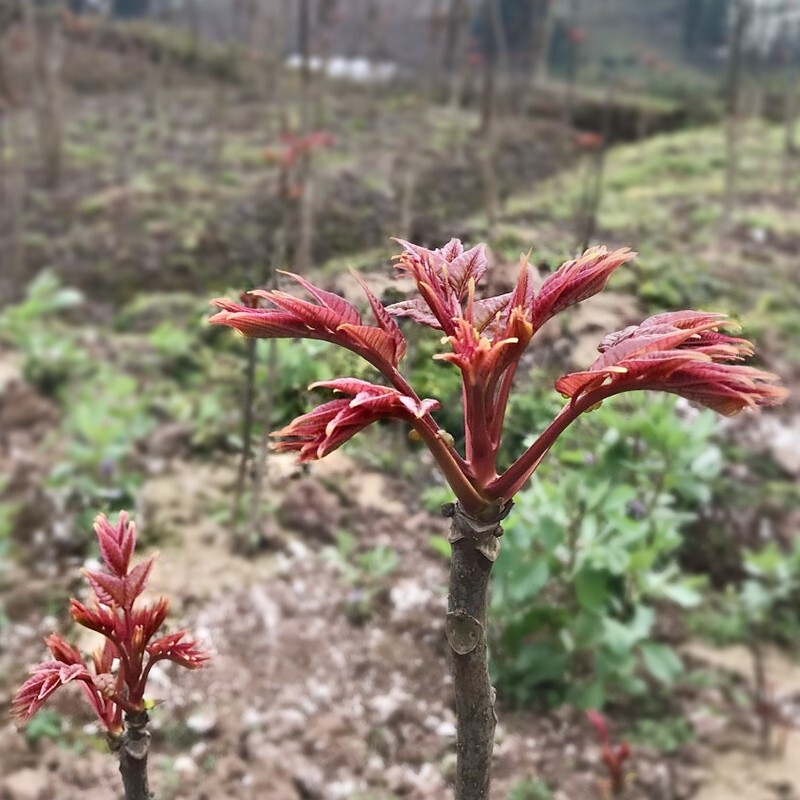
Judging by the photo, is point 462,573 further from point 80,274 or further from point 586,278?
point 80,274

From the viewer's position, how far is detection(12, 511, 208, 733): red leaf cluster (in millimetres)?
956

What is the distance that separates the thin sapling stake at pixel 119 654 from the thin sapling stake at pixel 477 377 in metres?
0.33

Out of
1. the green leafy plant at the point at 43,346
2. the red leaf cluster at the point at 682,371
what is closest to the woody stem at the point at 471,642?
the red leaf cluster at the point at 682,371

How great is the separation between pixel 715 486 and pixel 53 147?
8671 millimetres

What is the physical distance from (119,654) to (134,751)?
151mm

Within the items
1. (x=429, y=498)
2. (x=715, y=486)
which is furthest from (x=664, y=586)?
(x=715, y=486)

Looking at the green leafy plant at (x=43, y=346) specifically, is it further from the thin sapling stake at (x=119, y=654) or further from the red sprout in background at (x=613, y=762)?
the thin sapling stake at (x=119, y=654)

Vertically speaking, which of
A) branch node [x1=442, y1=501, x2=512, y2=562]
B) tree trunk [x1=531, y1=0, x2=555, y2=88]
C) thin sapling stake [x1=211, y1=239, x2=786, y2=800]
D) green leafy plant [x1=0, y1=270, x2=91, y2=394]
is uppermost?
tree trunk [x1=531, y1=0, x2=555, y2=88]

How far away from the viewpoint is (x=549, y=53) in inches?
888

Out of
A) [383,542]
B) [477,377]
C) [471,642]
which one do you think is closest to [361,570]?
[383,542]

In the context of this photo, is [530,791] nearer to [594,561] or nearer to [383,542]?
[594,561]

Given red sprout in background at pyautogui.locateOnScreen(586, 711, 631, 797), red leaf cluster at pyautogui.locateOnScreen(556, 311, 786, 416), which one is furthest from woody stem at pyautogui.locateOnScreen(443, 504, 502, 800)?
red sprout in background at pyautogui.locateOnScreen(586, 711, 631, 797)

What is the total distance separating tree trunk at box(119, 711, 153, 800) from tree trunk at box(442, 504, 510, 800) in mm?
408

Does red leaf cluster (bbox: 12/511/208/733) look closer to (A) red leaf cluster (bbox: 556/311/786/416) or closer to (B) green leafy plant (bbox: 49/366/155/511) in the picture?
(A) red leaf cluster (bbox: 556/311/786/416)
